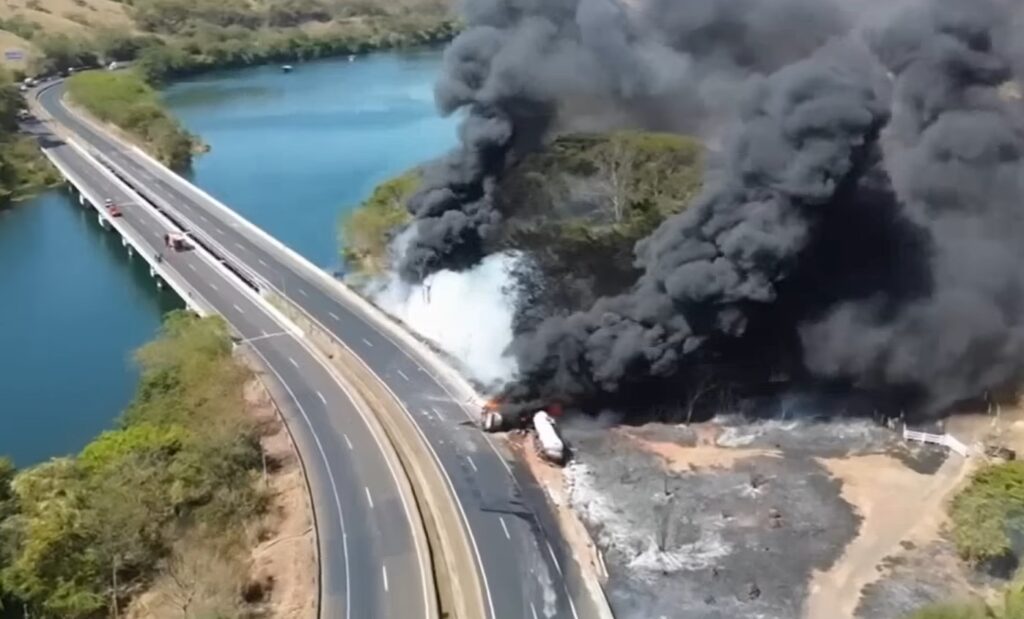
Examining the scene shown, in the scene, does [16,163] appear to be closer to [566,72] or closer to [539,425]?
[566,72]

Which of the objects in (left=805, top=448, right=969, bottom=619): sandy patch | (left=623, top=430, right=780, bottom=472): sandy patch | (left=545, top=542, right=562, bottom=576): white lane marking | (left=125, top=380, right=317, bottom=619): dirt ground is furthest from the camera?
(left=623, top=430, right=780, bottom=472): sandy patch

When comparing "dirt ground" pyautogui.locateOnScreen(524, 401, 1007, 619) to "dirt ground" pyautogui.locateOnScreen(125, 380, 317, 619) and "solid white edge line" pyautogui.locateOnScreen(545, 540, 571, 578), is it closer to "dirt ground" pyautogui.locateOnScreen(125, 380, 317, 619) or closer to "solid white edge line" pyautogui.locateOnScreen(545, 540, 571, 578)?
"solid white edge line" pyautogui.locateOnScreen(545, 540, 571, 578)

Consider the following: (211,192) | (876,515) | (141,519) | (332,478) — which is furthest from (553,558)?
(211,192)

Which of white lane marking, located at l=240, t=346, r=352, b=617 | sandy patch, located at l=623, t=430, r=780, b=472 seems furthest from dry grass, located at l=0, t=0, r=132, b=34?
sandy patch, located at l=623, t=430, r=780, b=472

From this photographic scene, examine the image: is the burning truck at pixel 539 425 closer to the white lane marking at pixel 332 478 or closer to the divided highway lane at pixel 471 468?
the divided highway lane at pixel 471 468

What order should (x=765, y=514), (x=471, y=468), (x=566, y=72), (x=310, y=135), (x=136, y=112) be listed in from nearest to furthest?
1. (x=765, y=514)
2. (x=471, y=468)
3. (x=566, y=72)
4. (x=136, y=112)
5. (x=310, y=135)

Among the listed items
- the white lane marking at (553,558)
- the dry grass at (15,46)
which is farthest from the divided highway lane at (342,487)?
the dry grass at (15,46)
